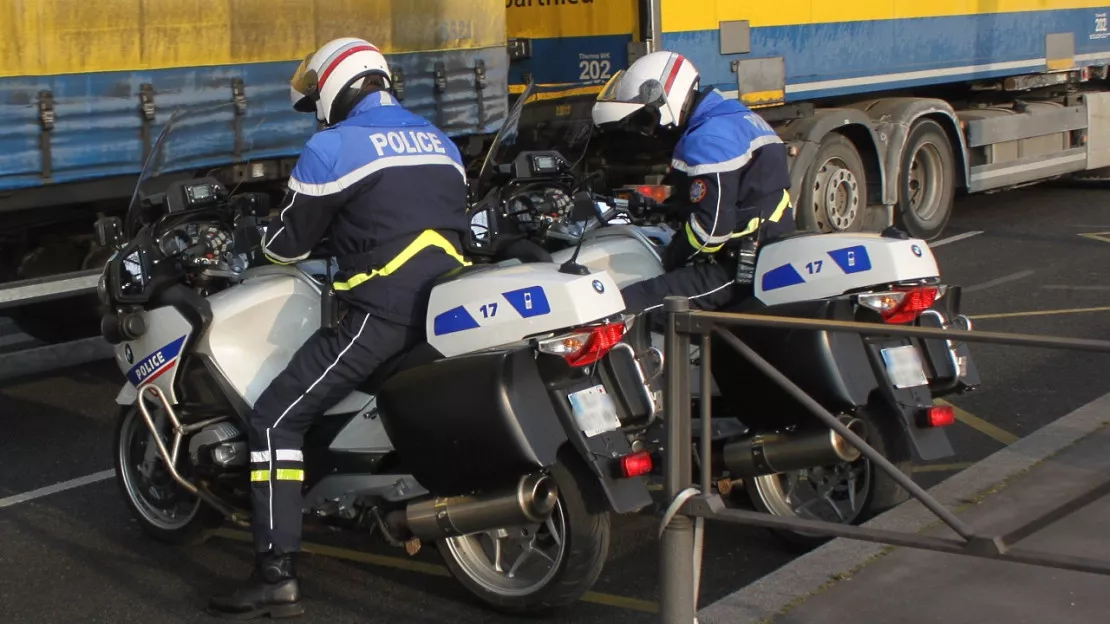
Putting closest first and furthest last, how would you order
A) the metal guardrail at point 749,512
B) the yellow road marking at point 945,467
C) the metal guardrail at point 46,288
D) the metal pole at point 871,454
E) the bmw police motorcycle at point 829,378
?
the metal guardrail at point 749,512 → the metal pole at point 871,454 → the bmw police motorcycle at point 829,378 → the yellow road marking at point 945,467 → the metal guardrail at point 46,288

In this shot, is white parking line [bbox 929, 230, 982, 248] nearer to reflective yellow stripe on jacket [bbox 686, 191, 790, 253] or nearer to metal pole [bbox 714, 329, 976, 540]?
reflective yellow stripe on jacket [bbox 686, 191, 790, 253]

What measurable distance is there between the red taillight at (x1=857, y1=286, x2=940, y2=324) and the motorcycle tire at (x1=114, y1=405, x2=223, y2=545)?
2478 millimetres

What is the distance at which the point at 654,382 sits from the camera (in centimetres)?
535

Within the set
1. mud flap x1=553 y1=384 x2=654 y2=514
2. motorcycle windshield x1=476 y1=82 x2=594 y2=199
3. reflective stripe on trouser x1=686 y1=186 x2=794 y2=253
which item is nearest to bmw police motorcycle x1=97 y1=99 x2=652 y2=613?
mud flap x1=553 y1=384 x2=654 y2=514

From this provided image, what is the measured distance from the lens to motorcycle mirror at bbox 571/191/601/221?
19.8ft

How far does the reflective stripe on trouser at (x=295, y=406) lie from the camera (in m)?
4.93

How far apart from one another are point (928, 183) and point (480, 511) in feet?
28.2

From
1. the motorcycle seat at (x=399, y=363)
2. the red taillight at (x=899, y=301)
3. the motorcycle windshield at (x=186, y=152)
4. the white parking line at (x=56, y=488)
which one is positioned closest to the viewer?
the motorcycle seat at (x=399, y=363)

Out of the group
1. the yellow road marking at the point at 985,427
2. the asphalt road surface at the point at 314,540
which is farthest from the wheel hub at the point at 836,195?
the yellow road marking at the point at 985,427

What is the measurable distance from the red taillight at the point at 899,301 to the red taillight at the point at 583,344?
99 centimetres

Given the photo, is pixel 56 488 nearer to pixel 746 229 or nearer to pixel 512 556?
pixel 512 556

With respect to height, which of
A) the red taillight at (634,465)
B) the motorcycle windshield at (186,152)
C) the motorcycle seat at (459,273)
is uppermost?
the motorcycle windshield at (186,152)

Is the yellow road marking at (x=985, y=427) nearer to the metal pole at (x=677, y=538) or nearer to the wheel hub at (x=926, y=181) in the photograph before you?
the metal pole at (x=677, y=538)

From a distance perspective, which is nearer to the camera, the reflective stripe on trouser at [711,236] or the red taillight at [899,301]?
the red taillight at [899,301]
